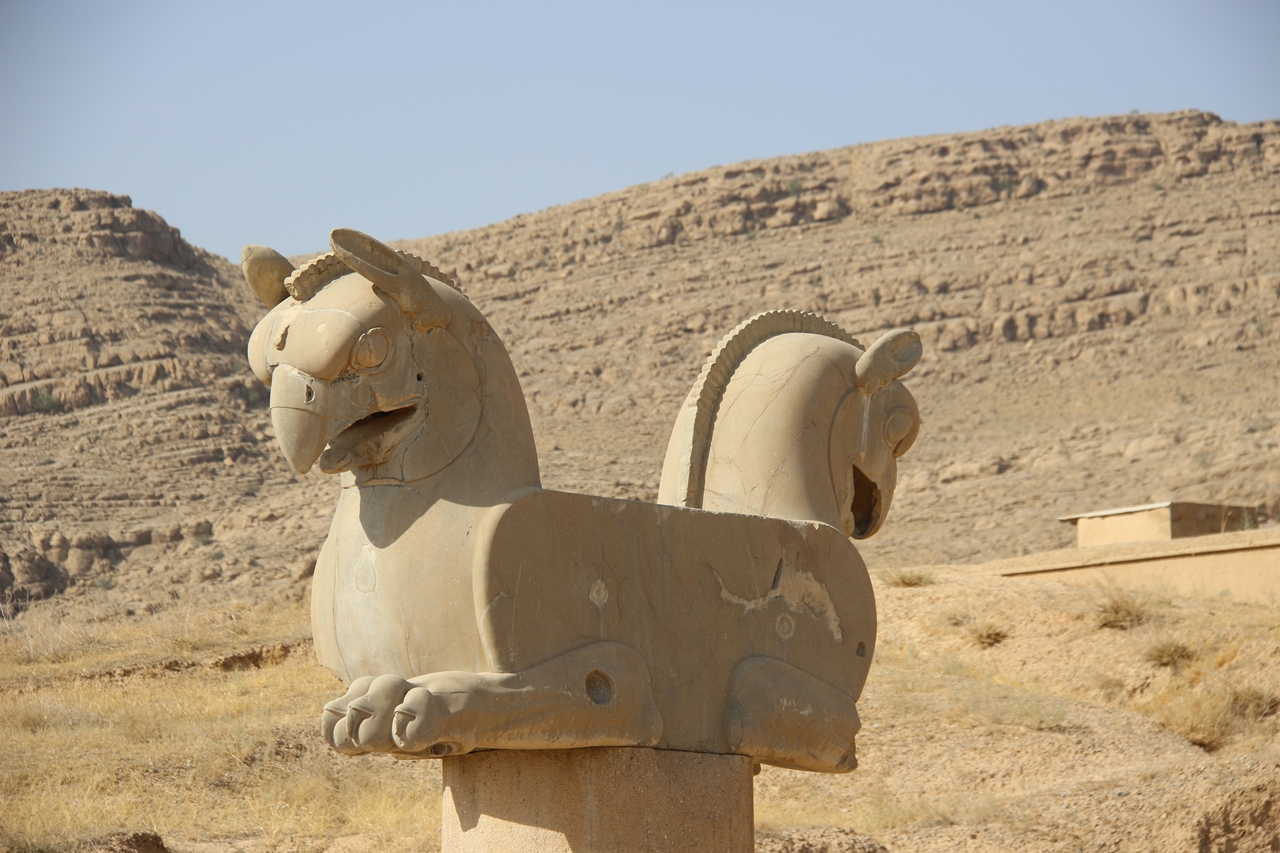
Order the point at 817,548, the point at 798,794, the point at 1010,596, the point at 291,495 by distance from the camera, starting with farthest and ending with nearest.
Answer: the point at 291,495, the point at 1010,596, the point at 798,794, the point at 817,548

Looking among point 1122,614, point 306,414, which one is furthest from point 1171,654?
point 306,414

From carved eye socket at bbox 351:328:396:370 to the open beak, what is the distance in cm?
12

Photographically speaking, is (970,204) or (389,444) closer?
(389,444)

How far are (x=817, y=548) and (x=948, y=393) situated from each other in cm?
3466

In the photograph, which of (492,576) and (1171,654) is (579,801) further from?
(1171,654)

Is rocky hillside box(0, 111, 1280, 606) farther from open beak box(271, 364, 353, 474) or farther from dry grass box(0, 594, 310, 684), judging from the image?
open beak box(271, 364, 353, 474)

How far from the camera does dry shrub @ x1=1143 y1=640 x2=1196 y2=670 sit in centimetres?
1300

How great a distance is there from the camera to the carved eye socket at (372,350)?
4.67 metres

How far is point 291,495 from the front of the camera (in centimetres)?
2994

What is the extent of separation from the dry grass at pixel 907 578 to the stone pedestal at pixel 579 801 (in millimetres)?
10607

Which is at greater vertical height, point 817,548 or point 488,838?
point 817,548

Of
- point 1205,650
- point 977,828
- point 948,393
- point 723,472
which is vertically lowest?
point 977,828

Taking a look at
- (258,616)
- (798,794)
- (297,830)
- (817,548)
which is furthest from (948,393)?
(817,548)

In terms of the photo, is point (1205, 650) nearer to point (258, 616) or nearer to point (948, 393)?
point (258, 616)
